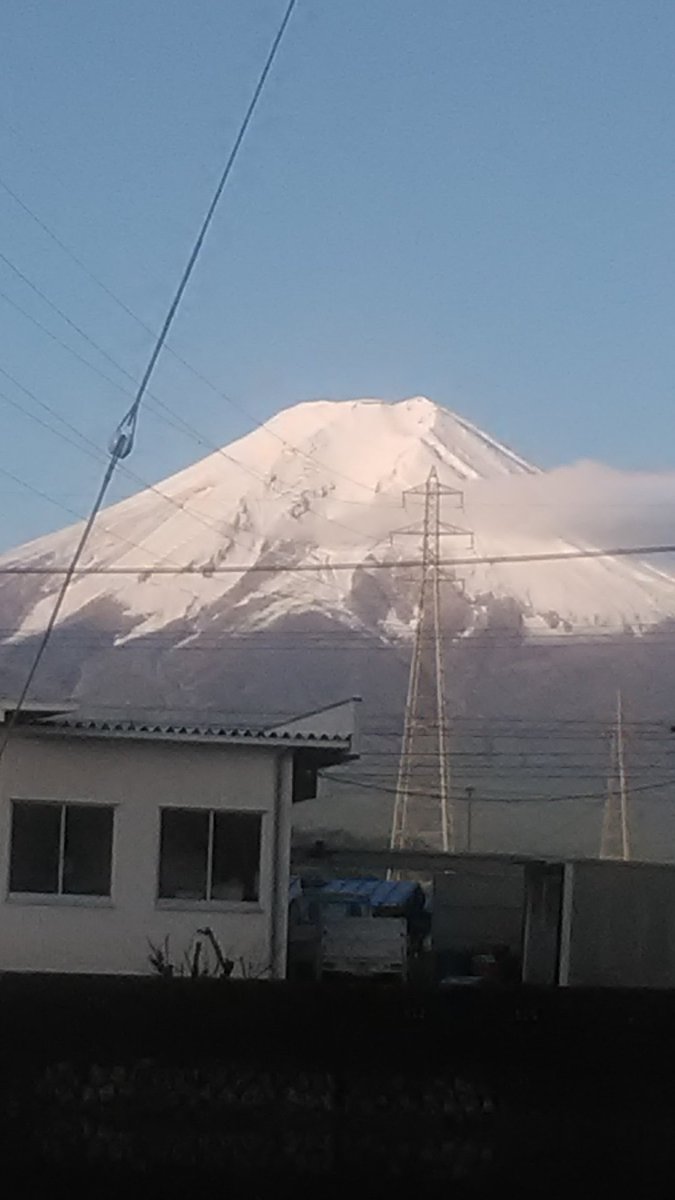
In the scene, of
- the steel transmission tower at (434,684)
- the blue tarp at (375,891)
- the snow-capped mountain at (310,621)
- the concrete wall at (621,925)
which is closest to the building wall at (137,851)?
the concrete wall at (621,925)

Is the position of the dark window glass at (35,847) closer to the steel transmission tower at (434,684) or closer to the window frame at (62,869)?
the window frame at (62,869)

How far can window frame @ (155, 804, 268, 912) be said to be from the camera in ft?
73.4

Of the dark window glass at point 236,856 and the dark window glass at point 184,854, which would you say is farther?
the dark window glass at point 236,856

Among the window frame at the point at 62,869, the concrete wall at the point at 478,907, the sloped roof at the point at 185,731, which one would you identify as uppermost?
the sloped roof at the point at 185,731

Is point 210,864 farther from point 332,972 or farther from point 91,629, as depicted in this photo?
point 91,629

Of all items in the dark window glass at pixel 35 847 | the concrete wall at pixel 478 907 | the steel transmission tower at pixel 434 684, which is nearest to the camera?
the dark window glass at pixel 35 847

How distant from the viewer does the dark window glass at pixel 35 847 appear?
22.3m

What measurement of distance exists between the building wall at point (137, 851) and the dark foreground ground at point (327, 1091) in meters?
11.1

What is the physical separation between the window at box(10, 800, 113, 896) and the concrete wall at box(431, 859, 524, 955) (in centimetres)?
1704

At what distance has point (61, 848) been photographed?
73.6ft

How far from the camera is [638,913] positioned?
1145 inches

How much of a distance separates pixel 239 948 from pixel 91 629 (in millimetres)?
163608

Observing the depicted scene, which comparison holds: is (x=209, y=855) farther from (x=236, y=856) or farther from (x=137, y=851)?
(x=137, y=851)

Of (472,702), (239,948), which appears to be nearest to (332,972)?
(239,948)
